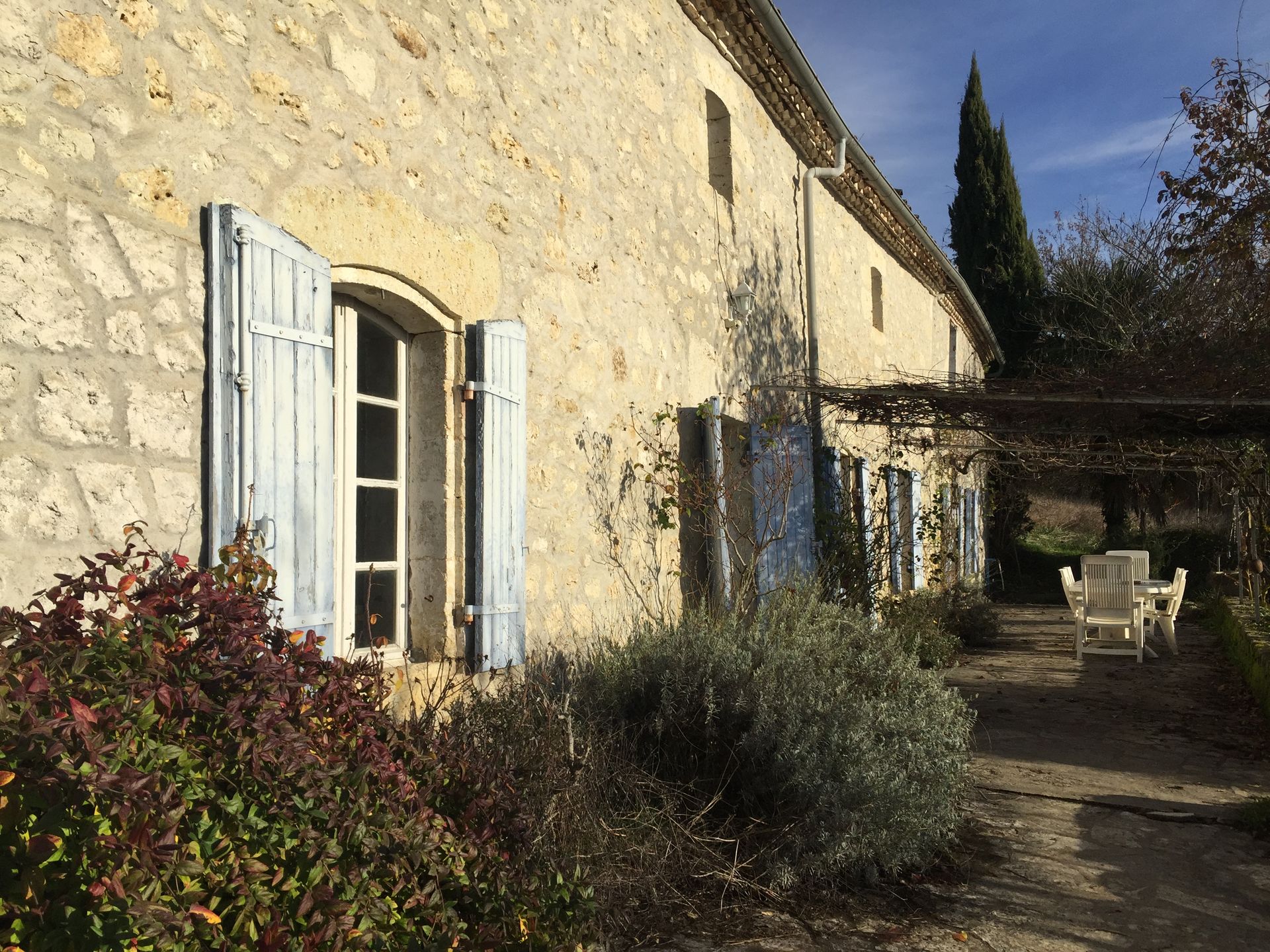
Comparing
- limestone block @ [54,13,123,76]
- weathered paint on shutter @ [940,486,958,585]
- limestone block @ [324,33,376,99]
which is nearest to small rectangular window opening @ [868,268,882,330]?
weathered paint on shutter @ [940,486,958,585]

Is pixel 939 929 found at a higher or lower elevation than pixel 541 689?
lower

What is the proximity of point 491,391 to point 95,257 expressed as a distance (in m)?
1.65

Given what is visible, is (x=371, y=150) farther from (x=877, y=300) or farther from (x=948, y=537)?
(x=948, y=537)

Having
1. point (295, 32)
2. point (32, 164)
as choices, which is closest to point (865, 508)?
point (295, 32)

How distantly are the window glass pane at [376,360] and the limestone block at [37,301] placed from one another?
1.39m

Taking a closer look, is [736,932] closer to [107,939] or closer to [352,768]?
[352,768]

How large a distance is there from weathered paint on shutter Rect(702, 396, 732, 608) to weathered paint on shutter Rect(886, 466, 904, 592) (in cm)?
307

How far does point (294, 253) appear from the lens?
3229 mm

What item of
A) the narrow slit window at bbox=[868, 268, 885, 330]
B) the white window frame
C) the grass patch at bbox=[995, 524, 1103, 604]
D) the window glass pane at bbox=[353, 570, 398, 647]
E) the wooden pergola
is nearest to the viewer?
the white window frame

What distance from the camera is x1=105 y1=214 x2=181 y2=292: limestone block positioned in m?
2.78

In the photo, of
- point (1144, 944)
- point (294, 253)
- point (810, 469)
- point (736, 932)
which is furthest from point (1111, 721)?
point (294, 253)

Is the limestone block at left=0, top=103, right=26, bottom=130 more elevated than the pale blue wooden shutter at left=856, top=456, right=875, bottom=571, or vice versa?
the limestone block at left=0, top=103, right=26, bottom=130

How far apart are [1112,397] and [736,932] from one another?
420 centimetres

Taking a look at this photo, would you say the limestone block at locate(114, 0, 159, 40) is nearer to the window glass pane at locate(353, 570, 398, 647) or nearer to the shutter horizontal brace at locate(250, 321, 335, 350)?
the shutter horizontal brace at locate(250, 321, 335, 350)
